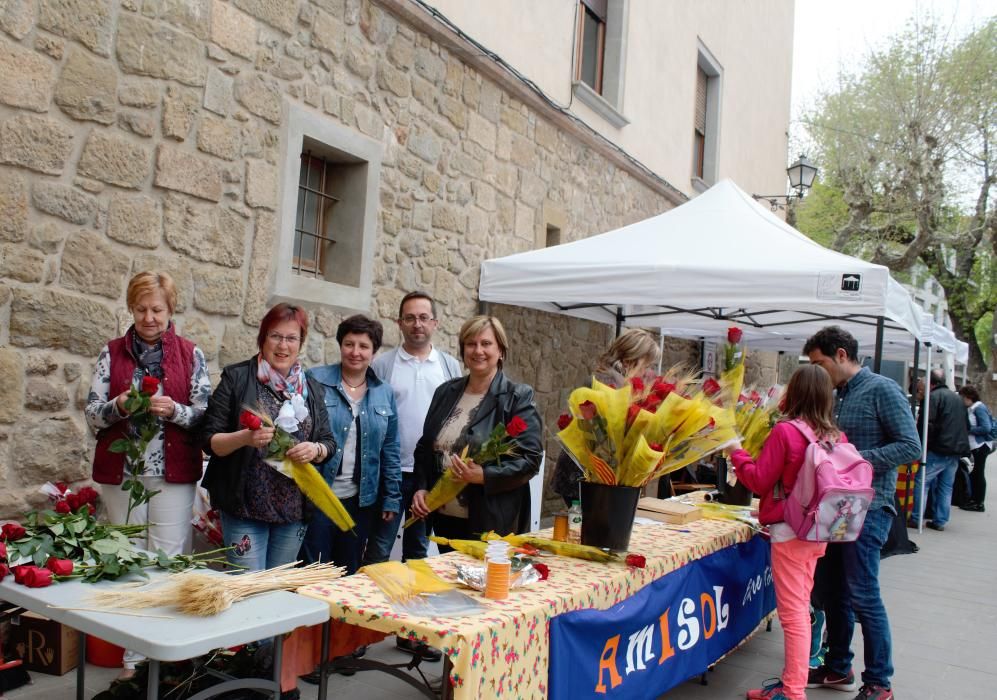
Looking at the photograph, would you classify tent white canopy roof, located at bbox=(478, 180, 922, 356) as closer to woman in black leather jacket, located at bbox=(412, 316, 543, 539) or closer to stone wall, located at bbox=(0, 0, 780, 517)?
stone wall, located at bbox=(0, 0, 780, 517)

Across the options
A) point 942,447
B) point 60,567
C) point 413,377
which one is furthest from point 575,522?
point 942,447

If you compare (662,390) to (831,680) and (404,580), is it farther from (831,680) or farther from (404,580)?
(831,680)

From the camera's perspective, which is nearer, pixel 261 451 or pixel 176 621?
pixel 176 621

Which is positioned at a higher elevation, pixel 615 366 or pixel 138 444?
pixel 615 366

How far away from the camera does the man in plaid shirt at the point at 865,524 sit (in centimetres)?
359

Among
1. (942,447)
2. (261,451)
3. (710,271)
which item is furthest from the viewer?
(942,447)

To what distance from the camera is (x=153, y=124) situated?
416 cm

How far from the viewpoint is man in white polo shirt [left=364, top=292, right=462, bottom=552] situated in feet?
13.3

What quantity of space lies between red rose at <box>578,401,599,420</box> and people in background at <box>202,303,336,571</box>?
0.98 meters

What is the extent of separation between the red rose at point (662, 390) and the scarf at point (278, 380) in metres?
1.39

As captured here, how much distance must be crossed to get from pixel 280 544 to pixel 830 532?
2148 millimetres

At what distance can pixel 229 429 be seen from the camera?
3.18m

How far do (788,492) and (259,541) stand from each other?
2.10 m

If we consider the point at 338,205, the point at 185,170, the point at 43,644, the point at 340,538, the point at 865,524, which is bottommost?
the point at 43,644
